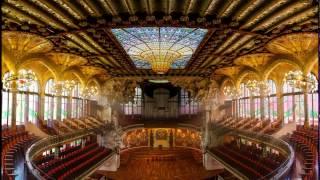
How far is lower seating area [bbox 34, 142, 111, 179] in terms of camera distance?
12.9 meters

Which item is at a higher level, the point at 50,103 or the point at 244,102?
the point at 50,103

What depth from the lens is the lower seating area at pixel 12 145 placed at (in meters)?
9.21

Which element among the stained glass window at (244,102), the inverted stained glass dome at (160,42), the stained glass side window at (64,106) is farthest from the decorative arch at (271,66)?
the stained glass side window at (64,106)

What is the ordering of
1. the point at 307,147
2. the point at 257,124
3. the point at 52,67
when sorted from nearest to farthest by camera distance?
the point at 307,147
the point at 52,67
the point at 257,124

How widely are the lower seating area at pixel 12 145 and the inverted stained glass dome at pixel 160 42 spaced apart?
19.8ft

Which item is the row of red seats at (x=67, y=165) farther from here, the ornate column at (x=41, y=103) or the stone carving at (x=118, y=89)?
the stone carving at (x=118, y=89)

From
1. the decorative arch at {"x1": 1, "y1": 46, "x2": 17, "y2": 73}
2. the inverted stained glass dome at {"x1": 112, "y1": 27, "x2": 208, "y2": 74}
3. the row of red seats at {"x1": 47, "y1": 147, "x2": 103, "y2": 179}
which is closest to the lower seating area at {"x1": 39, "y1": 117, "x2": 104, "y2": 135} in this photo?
the row of red seats at {"x1": 47, "y1": 147, "x2": 103, "y2": 179}

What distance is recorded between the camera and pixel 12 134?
14.3 m

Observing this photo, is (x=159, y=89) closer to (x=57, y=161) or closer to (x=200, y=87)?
(x=200, y=87)

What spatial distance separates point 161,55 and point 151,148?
18777 mm

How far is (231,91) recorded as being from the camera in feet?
86.3

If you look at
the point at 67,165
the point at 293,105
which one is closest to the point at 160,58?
the point at 67,165

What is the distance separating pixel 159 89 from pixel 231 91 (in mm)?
10059

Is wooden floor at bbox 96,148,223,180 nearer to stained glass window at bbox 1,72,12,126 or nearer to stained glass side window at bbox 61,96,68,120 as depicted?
stained glass side window at bbox 61,96,68,120
